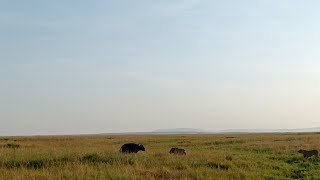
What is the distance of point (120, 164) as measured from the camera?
15.7 meters

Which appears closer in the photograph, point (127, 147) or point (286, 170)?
point (286, 170)

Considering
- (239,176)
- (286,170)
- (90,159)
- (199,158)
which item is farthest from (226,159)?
(90,159)

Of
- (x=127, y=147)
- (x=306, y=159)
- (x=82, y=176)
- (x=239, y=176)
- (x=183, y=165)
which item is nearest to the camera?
(x=82, y=176)

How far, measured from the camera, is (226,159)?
699 inches

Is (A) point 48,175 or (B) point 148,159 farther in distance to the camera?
(B) point 148,159

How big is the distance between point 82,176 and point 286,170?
8.07 metres

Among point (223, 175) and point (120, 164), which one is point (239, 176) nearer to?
point (223, 175)

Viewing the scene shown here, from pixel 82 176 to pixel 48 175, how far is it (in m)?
1.13

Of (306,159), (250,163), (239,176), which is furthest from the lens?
(306,159)

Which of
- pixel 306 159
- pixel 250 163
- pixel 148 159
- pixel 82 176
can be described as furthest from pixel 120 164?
pixel 306 159

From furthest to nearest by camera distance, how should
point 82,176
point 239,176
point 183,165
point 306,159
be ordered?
point 306,159 < point 183,165 < point 239,176 < point 82,176

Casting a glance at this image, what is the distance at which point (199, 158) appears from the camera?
17.6 m

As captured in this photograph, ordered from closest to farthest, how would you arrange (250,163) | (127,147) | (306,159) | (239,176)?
1. (239,176)
2. (250,163)
3. (306,159)
4. (127,147)

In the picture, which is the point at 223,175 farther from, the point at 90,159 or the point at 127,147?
the point at 127,147
